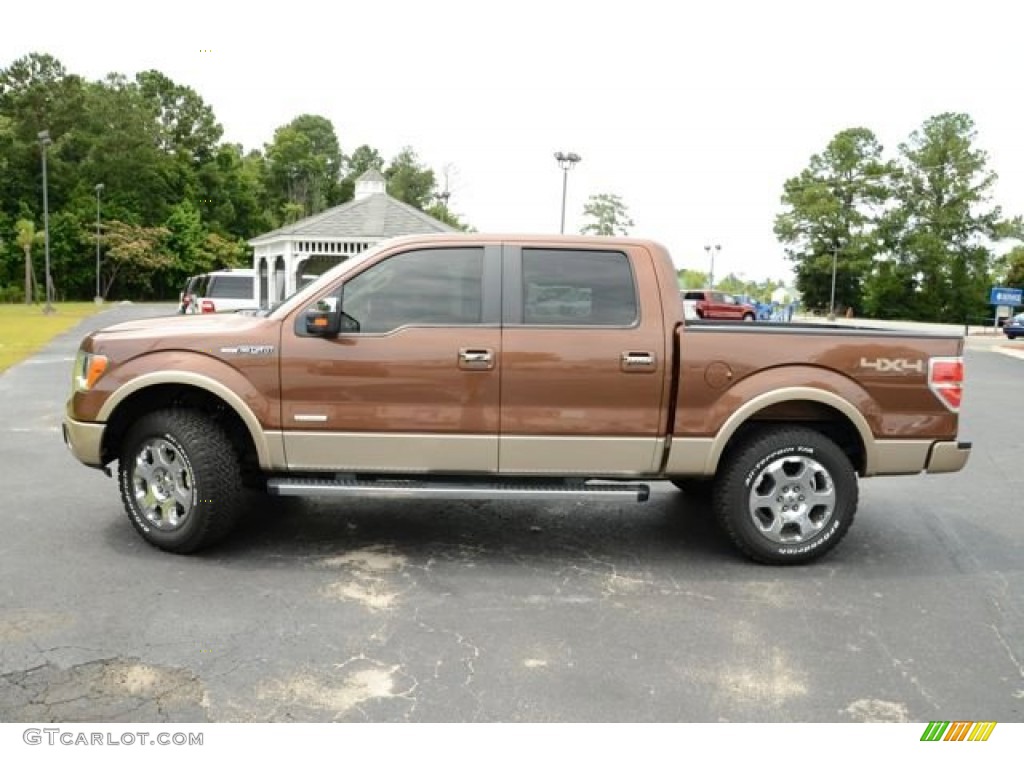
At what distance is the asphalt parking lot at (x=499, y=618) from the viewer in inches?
143

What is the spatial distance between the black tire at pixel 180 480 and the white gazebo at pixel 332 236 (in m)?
19.6

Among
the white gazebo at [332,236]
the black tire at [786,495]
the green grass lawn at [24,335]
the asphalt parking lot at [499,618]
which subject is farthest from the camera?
the white gazebo at [332,236]

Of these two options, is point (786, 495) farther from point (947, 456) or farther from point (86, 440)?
point (86, 440)

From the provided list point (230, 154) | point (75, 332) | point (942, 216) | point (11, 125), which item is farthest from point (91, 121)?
point (942, 216)

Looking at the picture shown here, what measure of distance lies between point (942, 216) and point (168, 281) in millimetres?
59915

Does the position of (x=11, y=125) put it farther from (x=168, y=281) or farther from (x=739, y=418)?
(x=739, y=418)

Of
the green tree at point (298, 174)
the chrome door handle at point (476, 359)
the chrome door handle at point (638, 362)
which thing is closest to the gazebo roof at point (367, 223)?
the chrome door handle at point (476, 359)

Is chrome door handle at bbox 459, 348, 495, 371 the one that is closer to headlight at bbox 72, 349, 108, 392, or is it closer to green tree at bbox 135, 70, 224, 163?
headlight at bbox 72, 349, 108, 392

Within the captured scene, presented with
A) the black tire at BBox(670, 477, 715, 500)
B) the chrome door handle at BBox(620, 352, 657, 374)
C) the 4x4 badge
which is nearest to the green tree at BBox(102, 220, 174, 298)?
the black tire at BBox(670, 477, 715, 500)

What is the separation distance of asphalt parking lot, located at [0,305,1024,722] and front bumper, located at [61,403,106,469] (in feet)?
1.90

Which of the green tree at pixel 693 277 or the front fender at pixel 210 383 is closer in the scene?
the front fender at pixel 210 383

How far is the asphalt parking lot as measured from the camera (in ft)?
11.9

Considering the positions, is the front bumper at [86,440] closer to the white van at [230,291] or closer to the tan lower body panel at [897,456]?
the tan lower body panel at [897,456]

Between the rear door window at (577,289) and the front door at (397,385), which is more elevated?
the rear door window at (577,289)
